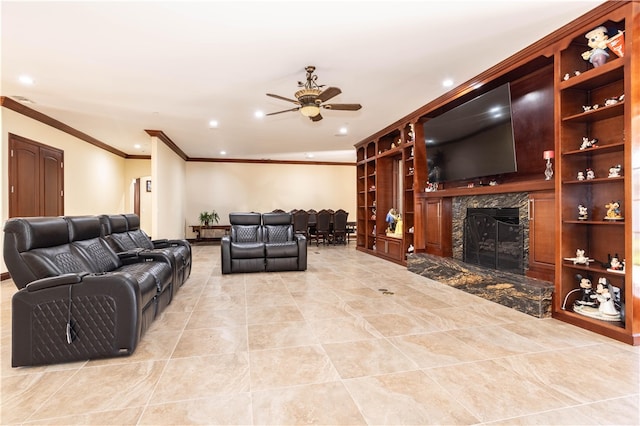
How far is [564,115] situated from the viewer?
3.10 metres

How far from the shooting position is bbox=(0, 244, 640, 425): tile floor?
1700mm

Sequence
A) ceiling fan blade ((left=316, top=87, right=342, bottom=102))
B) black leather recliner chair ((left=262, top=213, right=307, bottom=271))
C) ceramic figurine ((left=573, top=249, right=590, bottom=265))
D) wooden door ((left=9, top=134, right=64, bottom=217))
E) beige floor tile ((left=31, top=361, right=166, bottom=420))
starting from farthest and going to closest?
black leather recliner chair ((left=262, top=213, right=307, bottom=271)), wooden door ((left=9, top=134, right=64, bottom=217)), ceiling fan blade ((left=316, top=87, right=342, bottom=102)), ceramic figurine ((left=573, top=249, right=590, bottom=265)), beige floor tile ((left=31, top=361, right=166, bottom=420))

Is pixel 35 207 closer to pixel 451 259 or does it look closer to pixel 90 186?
pixel 90 186

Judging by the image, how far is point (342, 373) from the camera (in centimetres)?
211

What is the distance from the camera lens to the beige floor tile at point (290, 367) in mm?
2014

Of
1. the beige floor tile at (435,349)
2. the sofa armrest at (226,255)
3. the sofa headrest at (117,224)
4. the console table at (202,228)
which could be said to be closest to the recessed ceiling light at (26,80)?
the sofa headrest at (117,224)

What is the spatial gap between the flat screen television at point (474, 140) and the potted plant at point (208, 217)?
737 centimetres

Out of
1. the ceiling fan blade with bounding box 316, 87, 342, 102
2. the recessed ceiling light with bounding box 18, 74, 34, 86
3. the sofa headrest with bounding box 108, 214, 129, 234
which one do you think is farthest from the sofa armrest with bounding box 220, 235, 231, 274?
the recessed ceiling light with bounding box 18, 74, 34, 86

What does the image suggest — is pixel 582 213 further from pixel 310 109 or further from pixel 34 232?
pixel 34 232

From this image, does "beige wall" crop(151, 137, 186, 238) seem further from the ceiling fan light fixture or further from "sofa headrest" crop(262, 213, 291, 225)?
the ceiling fan light fixture

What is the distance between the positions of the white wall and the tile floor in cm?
737

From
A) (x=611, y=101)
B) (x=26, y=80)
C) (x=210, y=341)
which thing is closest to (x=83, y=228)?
(x=210, y=341)

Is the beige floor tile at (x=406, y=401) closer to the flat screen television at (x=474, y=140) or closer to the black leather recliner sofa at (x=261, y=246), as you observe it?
the flat screen television at (x=474, y=140)

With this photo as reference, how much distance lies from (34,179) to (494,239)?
7.38m
